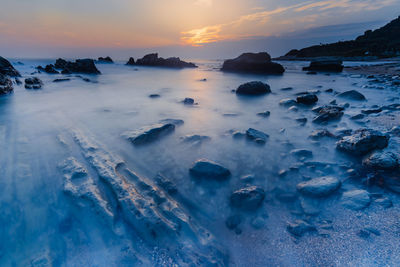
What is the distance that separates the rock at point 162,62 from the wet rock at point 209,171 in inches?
1450

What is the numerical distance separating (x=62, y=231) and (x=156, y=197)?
892 mm

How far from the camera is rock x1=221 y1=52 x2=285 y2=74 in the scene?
20909mm

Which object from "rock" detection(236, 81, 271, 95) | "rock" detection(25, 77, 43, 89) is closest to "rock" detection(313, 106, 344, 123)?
"rock" detection(236, 81, 271, 95)

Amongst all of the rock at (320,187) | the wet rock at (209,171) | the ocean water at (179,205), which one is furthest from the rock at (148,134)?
the rock at (320,187)

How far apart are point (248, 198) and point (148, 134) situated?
227 centimetres

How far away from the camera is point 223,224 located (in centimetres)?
174

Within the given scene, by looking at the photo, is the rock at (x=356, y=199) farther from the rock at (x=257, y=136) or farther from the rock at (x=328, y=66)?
the rock at (x=328, y=66)

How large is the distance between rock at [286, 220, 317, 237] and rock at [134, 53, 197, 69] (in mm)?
37834

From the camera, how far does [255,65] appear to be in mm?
22234

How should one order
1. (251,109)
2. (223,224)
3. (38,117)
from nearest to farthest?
(223,224) → (38,117) → (251,109)

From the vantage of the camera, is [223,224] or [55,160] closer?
[223,224]

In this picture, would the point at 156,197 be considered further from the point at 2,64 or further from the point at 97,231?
the point at 2,64

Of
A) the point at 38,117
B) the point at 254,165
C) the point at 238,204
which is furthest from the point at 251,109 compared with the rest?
the point at 38,117

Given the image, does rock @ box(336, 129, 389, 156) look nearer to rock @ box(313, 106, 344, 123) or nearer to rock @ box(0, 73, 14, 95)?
rock @ box(313, 106, 344, 123)
